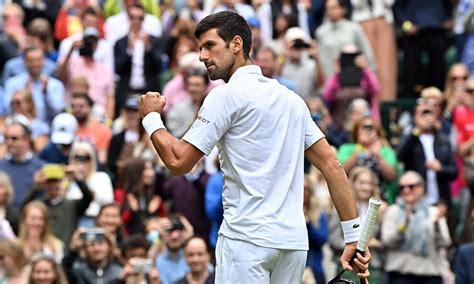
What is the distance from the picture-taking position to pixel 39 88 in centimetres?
1745

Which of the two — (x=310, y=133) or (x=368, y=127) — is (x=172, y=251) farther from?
(x=310, y=133)

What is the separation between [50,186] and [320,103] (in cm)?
383

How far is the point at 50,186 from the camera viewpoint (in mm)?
14086

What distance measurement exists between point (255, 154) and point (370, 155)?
23.6 ft

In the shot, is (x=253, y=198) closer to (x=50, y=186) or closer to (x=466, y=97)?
(x=50, y=186)

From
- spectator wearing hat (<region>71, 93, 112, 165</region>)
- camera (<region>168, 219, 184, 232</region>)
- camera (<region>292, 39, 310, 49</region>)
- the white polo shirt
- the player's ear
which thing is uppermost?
the player's ear

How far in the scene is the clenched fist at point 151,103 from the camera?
7.89 meters

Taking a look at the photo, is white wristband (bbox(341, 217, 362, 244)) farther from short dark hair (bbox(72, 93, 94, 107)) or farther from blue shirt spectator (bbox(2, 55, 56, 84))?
blue shirt spectator (bbox(2, 55, 56, 84))

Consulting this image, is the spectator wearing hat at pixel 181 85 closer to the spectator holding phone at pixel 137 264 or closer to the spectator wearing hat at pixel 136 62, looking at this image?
the spectator wearing hat at pixel 136 62

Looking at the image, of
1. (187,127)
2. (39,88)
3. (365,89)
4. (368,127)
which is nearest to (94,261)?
(368,127)

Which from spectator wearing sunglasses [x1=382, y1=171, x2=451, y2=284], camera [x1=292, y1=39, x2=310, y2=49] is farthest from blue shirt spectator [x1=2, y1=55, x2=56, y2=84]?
spectator wearing sunglasses [x1=382, y1=171, x2=451, y2=284]

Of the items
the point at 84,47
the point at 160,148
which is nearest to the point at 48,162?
the point at 84,47

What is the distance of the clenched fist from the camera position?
7891 mm

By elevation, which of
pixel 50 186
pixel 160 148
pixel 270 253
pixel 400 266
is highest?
pixel 160 148
